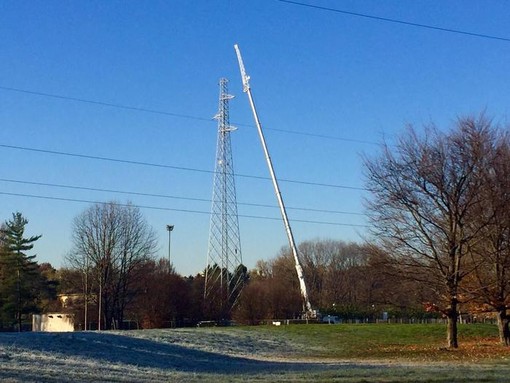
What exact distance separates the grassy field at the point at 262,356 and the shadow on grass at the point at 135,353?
0.15 ft

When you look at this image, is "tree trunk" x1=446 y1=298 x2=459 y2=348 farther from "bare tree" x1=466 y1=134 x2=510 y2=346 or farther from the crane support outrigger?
the crane support outrigger

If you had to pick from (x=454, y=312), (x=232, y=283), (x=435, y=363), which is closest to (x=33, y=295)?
(x=232, y=283)

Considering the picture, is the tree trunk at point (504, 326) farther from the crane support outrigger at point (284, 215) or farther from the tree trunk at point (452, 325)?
the crane support outrigger at point (284, 215)

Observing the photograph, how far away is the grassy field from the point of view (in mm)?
21047

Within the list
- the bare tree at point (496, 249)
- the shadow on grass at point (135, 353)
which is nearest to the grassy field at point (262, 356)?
the shadow on grass at point (135, 353)

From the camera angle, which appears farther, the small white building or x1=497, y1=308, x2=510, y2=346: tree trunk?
the small white building

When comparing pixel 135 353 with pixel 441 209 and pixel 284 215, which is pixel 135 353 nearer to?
pixel 441 209

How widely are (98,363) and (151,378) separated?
4.58 metres

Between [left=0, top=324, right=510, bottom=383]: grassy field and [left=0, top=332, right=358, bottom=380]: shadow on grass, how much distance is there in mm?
46

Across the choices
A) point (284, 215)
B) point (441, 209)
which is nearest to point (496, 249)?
point (441, 209)

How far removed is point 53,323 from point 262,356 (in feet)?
135

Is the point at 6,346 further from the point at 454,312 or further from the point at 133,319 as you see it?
the point at 133,319

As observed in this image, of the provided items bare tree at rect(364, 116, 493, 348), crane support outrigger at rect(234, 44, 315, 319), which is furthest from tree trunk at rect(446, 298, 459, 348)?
crane support outrigger at rect(234, 44, 315, 319)

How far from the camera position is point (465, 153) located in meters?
35.2
